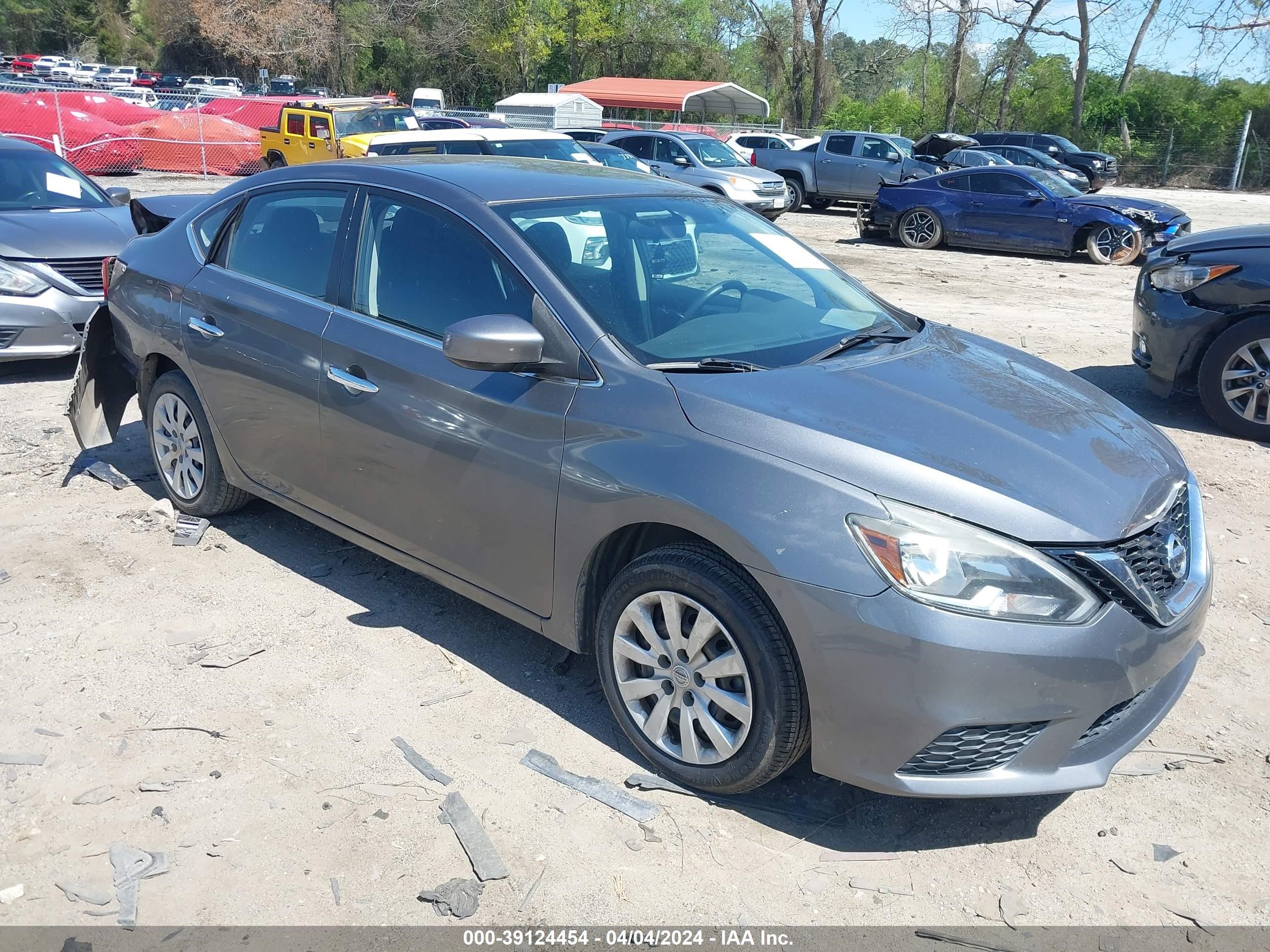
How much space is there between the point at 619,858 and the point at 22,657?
2503mm

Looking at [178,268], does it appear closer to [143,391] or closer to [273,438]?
[143,391]

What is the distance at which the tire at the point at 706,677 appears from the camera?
293 centimetres

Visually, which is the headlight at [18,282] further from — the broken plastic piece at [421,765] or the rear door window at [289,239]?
the broken plastic piece at [421,765]

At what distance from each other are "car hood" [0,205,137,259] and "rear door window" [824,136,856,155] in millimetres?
18423

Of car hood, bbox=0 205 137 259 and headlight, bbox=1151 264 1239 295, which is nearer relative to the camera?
headlight, bbox=1151 264 1239 295

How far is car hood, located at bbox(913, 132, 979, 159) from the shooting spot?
99.2 ft

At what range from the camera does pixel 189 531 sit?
200 inches

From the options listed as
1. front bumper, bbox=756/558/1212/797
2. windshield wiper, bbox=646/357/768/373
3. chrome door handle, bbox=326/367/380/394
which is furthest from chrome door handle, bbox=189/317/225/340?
front bumper, bbox=756/558/1212/797

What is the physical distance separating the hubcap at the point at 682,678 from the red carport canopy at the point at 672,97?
42597mm

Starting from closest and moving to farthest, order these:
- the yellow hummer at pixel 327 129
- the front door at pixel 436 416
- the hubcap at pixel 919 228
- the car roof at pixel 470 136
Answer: the front door at pixel 436 416
the car roof at pixel 470 136
the hubcap at pixel 919 228
the yellow hummer at pixel 327 129

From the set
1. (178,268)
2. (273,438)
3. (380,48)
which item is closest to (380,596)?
(273,438)

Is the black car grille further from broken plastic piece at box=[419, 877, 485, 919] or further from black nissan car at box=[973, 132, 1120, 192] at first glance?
black nissan car at box=[973, 132, 1120, 192]

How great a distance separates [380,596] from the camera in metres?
4.52

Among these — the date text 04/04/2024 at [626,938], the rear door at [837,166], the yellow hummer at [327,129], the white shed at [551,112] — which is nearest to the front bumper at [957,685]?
the date text 04/04/2024 at [626,938]
